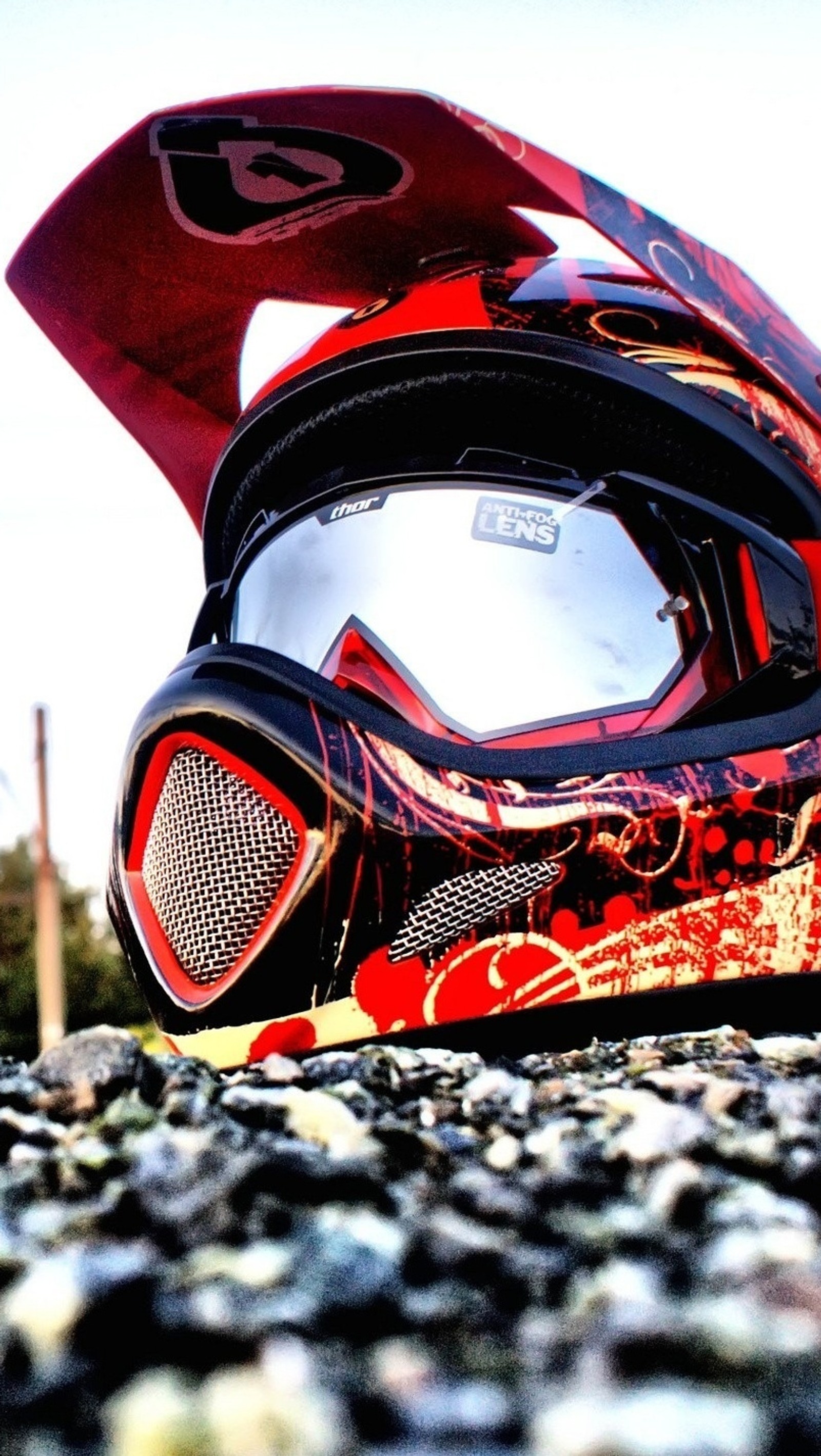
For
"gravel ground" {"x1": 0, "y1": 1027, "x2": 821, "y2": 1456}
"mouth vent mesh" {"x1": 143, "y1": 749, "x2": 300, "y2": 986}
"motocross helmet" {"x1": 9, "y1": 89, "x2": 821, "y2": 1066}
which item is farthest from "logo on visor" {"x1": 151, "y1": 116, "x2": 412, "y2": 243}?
"gravel ground" {"x1": 0, "y1": 1027, "x2": 821, "y2": 1456}

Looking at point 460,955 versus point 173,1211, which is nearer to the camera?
point 173,1211

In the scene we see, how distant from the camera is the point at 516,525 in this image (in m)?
2.06

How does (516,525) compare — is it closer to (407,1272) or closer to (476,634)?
(476,634)

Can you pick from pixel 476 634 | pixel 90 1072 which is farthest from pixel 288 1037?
pixel 476 634

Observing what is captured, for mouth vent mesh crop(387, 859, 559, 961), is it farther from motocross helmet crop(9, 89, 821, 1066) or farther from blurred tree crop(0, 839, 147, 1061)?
blurred tree crop(0, 839, 147, 1061)

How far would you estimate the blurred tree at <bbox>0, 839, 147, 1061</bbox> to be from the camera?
845 inches

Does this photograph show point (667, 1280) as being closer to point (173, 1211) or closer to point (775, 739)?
point (173, 1211)

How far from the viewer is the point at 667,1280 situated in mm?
691

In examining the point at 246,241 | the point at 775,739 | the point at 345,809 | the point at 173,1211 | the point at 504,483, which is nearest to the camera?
the point at 173,1211

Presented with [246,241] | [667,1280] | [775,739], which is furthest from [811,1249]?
[246,241]

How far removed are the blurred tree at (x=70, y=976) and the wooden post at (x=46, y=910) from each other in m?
4.82

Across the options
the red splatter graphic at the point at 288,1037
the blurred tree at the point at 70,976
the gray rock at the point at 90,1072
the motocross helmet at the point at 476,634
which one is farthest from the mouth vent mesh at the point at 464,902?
the blurred tree at the point at 70,976

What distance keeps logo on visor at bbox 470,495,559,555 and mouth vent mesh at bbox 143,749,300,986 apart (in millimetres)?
635

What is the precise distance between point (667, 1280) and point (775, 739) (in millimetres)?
1310
